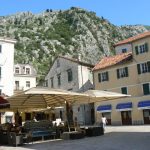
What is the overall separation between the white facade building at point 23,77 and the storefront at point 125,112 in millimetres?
25084

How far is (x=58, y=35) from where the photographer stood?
113375 millimetres

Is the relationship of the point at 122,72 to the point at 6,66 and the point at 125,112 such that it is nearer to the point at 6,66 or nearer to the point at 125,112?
the point at 125,112

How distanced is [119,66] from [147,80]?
5.33 metres

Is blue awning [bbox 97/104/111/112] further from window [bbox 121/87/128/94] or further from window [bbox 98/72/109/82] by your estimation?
window [bbox 98/72/109/82]

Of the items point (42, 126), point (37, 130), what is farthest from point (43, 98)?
point (37, 130)

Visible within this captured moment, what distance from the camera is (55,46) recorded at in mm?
105562

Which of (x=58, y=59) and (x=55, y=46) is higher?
(x=55, y=46)

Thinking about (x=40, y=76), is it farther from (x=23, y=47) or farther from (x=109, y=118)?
(x=109, y=118)

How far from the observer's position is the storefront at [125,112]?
43750 mm

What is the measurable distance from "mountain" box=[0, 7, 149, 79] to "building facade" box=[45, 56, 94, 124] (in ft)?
99.3

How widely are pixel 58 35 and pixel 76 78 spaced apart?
6057 cm

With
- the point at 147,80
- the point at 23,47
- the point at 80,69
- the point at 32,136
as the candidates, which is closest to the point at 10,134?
the point at 32,136

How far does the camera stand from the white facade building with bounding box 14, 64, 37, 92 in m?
64.6

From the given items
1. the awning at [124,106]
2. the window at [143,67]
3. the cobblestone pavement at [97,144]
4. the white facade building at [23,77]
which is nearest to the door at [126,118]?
the awning at [124,106]
